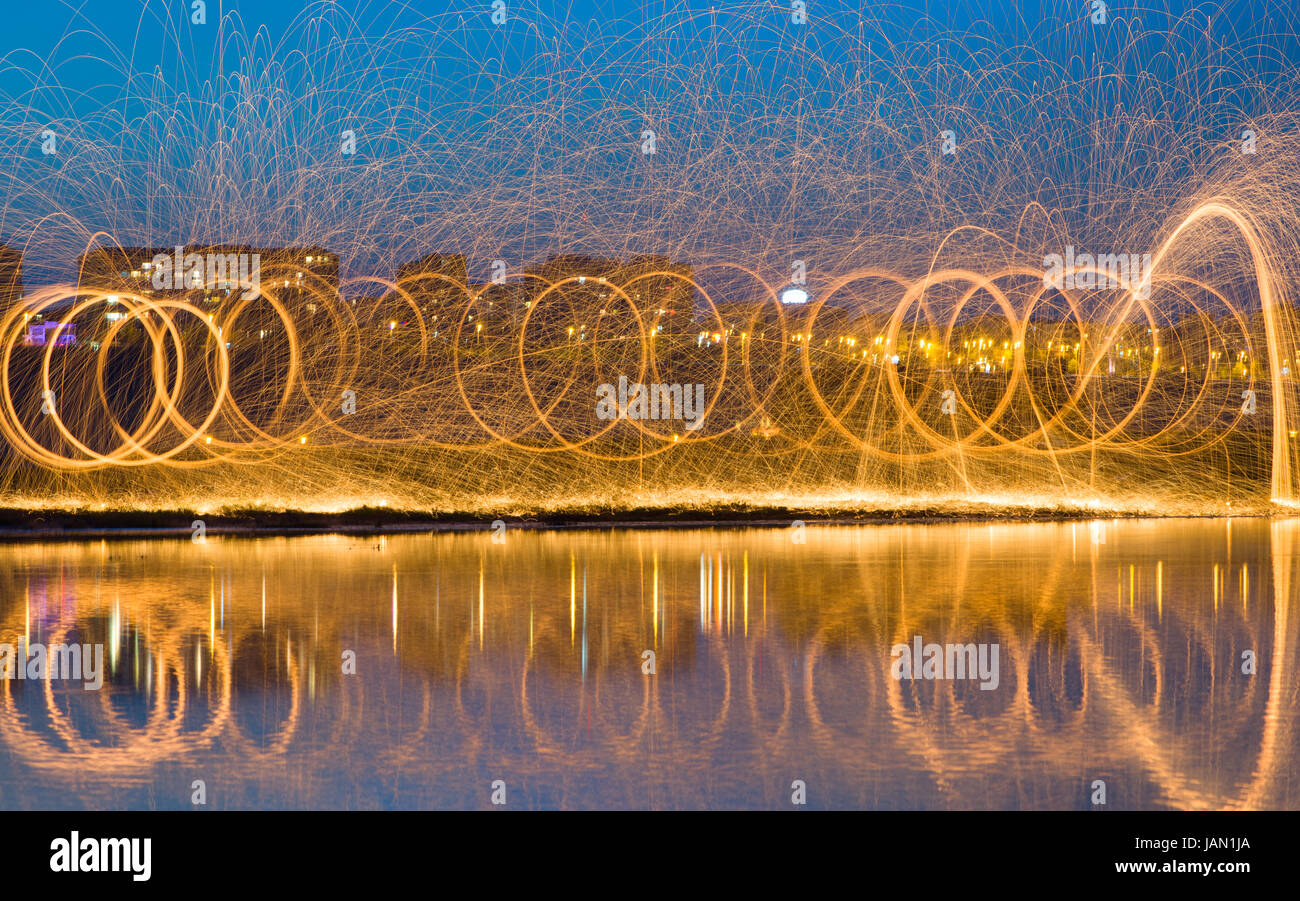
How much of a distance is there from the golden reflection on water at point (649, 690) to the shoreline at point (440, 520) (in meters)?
5.77

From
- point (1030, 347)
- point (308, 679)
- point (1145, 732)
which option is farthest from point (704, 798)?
point (1030, 347)

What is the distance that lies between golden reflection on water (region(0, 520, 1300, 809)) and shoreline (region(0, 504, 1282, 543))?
5.77m

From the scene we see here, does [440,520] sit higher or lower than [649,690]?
higher

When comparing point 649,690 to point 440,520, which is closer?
point 649,690

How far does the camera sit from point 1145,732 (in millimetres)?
7145

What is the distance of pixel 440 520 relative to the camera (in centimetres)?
2284

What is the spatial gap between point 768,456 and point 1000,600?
57.1 feet

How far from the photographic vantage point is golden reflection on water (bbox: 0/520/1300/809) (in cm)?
616

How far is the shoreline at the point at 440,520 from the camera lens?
21281 millimetres

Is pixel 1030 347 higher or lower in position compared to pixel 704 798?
higher

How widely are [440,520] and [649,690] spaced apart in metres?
15.1

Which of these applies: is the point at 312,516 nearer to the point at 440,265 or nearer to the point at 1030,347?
the point at 440,265
